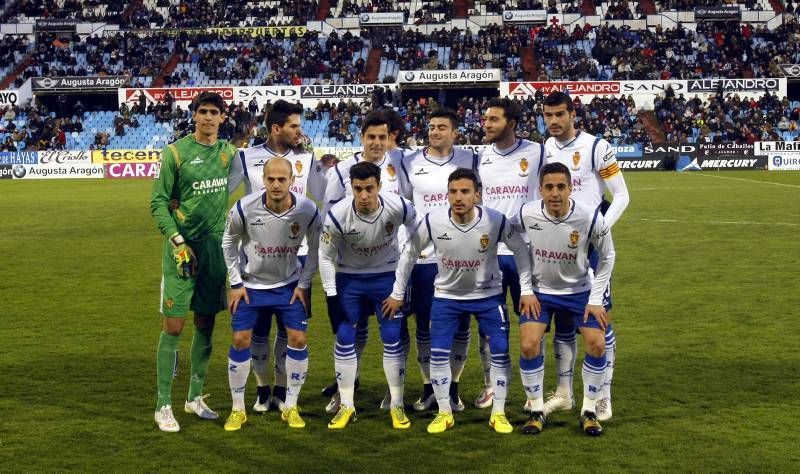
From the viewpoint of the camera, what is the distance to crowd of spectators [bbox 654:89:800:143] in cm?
4559

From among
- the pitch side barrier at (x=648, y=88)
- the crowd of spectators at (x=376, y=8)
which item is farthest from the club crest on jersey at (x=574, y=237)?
the crowd of spectators at (x=376, y=8)

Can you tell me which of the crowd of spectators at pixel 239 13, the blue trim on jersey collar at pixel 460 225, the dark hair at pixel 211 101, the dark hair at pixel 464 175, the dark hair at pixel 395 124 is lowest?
the blue trim on jersey collar at pixel 460 225

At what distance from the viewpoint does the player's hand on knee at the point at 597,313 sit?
673 centimetres

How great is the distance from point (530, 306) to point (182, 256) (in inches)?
97.3

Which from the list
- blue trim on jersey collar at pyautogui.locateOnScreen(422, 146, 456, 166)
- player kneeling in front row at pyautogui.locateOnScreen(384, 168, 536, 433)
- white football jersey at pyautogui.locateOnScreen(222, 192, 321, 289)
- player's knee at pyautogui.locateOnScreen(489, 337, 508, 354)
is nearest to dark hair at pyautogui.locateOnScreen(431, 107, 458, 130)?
blue trim on jersey collar at pyautogui.locateOnScreen(422, 146, 456, 166)

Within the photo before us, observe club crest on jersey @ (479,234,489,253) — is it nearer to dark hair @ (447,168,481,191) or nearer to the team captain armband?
dark hair @ (447,168,481,191)

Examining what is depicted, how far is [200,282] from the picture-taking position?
7.18 metres

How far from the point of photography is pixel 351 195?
301 inches

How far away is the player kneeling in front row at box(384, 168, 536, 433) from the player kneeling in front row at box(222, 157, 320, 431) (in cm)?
70

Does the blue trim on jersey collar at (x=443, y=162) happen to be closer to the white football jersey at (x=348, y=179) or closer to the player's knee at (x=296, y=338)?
the white football jersey at (x=348, y=179)

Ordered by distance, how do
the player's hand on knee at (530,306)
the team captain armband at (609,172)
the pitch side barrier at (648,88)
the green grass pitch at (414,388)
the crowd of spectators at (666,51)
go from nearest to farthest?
the green grass pitch at (414,388)
the player's hand on knee at (530,306)
the team captain armband at (609,172)
the pitch side barrier at (648,88)
the crowd of spectators at (666,51)

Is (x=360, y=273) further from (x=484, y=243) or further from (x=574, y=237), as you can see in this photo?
(x=574, y=237)

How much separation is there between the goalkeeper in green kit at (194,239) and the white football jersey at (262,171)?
0.76 feet

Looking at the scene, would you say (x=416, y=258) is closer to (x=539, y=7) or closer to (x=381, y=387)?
(x=381, y=387)
